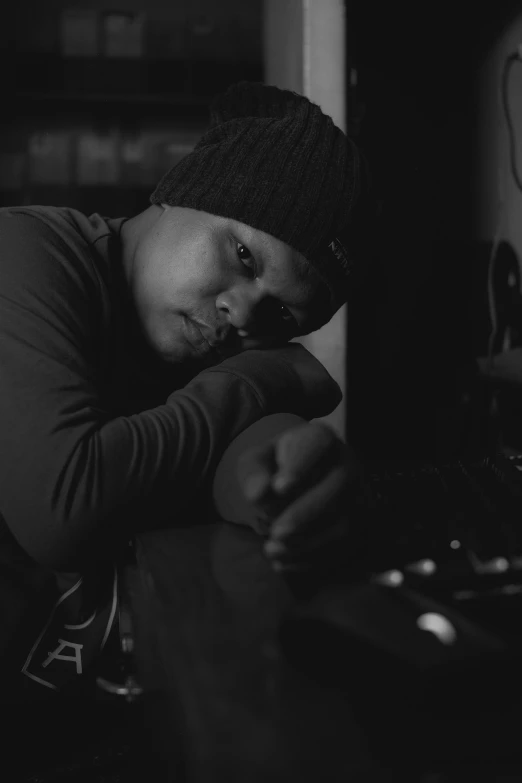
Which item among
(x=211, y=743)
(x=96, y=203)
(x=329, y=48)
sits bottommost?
(x=96, y=203)

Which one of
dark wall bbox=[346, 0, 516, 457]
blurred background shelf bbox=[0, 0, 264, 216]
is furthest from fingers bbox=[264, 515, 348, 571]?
blurred background shelf bbox=[0, 0, 264, 216]

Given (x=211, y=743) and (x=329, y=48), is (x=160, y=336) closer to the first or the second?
(x=211, y=743)

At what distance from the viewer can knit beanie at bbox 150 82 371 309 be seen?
916 millimetres

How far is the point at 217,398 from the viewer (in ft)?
2.22

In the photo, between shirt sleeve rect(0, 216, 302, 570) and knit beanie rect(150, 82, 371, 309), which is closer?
shirt sleeve rect(0, 216, 302, 570)

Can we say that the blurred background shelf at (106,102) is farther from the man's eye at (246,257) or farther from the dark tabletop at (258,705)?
the dark tabletop at (258,705)

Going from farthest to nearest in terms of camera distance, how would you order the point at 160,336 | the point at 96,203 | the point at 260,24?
the point at 260,24
the point at 96,203
the point at 160,336

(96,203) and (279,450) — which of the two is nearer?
(279,450)

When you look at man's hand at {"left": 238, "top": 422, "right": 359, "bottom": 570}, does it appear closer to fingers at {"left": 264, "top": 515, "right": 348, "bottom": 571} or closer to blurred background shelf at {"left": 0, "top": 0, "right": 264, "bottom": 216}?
fingers at {"left": 264, "top": 515, "right": 348, "bottom": 571}

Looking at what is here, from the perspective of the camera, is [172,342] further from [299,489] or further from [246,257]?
[299,489]

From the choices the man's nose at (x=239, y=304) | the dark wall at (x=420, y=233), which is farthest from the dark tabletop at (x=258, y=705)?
the dark wall at (x=420, y=233)

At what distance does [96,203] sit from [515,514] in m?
2.61

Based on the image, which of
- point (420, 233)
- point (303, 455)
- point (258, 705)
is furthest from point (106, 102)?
point (258, 705)

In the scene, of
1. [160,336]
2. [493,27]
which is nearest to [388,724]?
[160,336]
